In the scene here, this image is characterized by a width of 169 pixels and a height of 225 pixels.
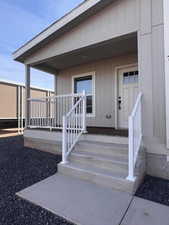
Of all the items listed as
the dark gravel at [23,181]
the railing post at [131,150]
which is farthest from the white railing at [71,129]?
the railing post at [131,150]

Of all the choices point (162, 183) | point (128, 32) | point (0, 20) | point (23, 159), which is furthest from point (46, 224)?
point (0, 20)

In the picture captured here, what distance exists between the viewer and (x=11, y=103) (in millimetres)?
11422

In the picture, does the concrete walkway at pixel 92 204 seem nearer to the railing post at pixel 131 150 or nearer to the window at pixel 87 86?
the railing post at pixel 131 150

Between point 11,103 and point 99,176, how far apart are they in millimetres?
10791

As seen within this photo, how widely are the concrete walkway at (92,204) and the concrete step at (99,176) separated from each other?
3.7 inches

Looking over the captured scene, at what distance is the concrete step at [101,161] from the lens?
272cm

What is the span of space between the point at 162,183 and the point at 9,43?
1622cm

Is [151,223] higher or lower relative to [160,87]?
lower

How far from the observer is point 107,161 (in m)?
2.86

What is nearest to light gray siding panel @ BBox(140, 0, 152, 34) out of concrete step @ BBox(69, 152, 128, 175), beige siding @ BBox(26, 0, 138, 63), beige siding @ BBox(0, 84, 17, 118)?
beige siding @ BBox(26, 0, 138, 63)

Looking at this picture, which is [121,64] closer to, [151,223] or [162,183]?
[162,183]

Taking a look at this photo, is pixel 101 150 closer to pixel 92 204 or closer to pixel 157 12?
pixel 92 204

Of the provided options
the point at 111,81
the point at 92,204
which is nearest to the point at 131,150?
the point at 92,204

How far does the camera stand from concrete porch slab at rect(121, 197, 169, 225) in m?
1.75
